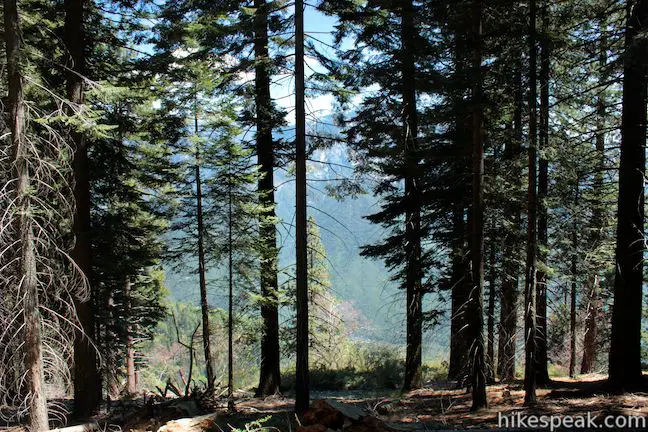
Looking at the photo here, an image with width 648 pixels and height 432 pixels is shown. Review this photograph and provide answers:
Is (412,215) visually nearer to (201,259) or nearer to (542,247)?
(542,247)

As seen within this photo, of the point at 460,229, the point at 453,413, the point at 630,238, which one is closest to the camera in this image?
the point at 630,238

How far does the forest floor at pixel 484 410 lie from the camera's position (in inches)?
288

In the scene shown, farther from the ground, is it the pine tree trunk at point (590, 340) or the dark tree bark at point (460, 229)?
the dark tree bark at point (460, 229)

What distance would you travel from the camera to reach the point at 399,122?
13.3 m

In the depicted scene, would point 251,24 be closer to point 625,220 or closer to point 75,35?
point 75,35

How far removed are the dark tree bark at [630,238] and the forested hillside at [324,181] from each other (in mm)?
43

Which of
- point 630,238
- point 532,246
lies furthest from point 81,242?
point 630,238

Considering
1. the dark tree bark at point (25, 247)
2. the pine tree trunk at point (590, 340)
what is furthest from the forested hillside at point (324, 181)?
the pine tree trunk at point (590, 340)

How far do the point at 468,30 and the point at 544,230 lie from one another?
611 centimetres

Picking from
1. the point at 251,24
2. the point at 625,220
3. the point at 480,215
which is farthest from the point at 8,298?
the point at 625,220

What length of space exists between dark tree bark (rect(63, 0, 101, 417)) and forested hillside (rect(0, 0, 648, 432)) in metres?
0.05

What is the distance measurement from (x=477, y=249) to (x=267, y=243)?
25.0 ft
